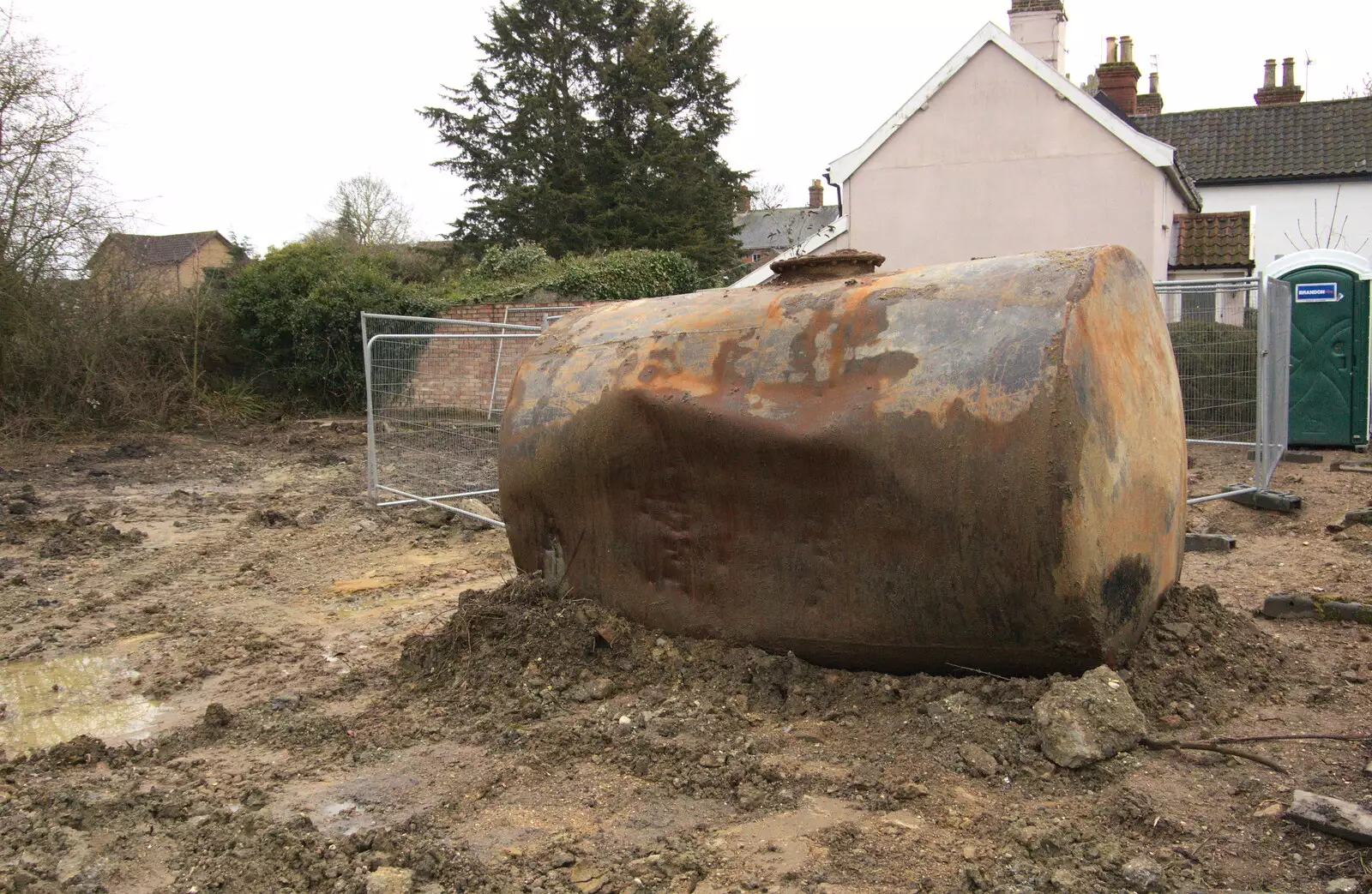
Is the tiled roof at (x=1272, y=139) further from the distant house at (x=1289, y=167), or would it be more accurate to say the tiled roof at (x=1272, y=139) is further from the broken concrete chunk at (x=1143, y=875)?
the broken concrete chunk at (x=1143, y=875)

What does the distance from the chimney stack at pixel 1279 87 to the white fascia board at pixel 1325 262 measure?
68.7 feet

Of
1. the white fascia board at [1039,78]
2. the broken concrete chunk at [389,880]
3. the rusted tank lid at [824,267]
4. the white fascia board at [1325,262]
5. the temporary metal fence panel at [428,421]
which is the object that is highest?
the white fascia board at [1039,78]

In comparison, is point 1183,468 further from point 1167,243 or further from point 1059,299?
point 1167,243

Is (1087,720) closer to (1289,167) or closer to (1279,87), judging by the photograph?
(1289,167)

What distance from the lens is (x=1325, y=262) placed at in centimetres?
1129

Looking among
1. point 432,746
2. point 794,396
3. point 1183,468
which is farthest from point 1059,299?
point 432,746

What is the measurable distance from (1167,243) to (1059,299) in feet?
52.1

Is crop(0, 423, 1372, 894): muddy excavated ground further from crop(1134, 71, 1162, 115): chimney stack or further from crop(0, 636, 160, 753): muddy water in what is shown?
crop(1134, 71, 1162, 115): chimney stack

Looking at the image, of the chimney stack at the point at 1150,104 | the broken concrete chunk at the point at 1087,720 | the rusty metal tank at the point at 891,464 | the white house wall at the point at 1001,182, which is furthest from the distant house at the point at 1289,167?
the broken concrete chunk at the point at 1087,720

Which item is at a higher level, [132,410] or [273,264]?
[273,264]

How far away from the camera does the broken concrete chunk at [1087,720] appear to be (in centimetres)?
342

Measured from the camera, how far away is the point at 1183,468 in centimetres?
438

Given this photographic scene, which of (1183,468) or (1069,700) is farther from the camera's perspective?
(1183,468)

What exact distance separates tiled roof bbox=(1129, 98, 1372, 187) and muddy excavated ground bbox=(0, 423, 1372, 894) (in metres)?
23.9
